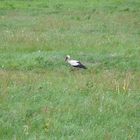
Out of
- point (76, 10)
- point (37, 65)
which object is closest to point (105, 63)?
point (37, 65)

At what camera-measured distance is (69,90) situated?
38.2 feet

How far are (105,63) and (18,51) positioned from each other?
11.1ft

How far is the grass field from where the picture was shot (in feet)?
30.0

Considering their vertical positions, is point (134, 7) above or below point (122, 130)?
below

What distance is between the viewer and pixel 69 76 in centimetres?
1380

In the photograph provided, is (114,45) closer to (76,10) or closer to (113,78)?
(113,78)

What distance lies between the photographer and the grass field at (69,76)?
916 cm

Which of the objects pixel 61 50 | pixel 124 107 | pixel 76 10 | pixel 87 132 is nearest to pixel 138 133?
pixel 87 132

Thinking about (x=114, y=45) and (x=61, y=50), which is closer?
(x=61, y=50)

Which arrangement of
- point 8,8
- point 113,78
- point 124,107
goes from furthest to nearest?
1. point 8,8
2. point 113,78
3. point 124,107

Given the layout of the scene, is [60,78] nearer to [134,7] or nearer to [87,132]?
[87,132]

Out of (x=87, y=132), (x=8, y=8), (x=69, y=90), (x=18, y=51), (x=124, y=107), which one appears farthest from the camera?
(x=8, y=8)

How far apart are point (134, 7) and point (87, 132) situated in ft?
81.4

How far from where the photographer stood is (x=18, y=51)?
720 inches
